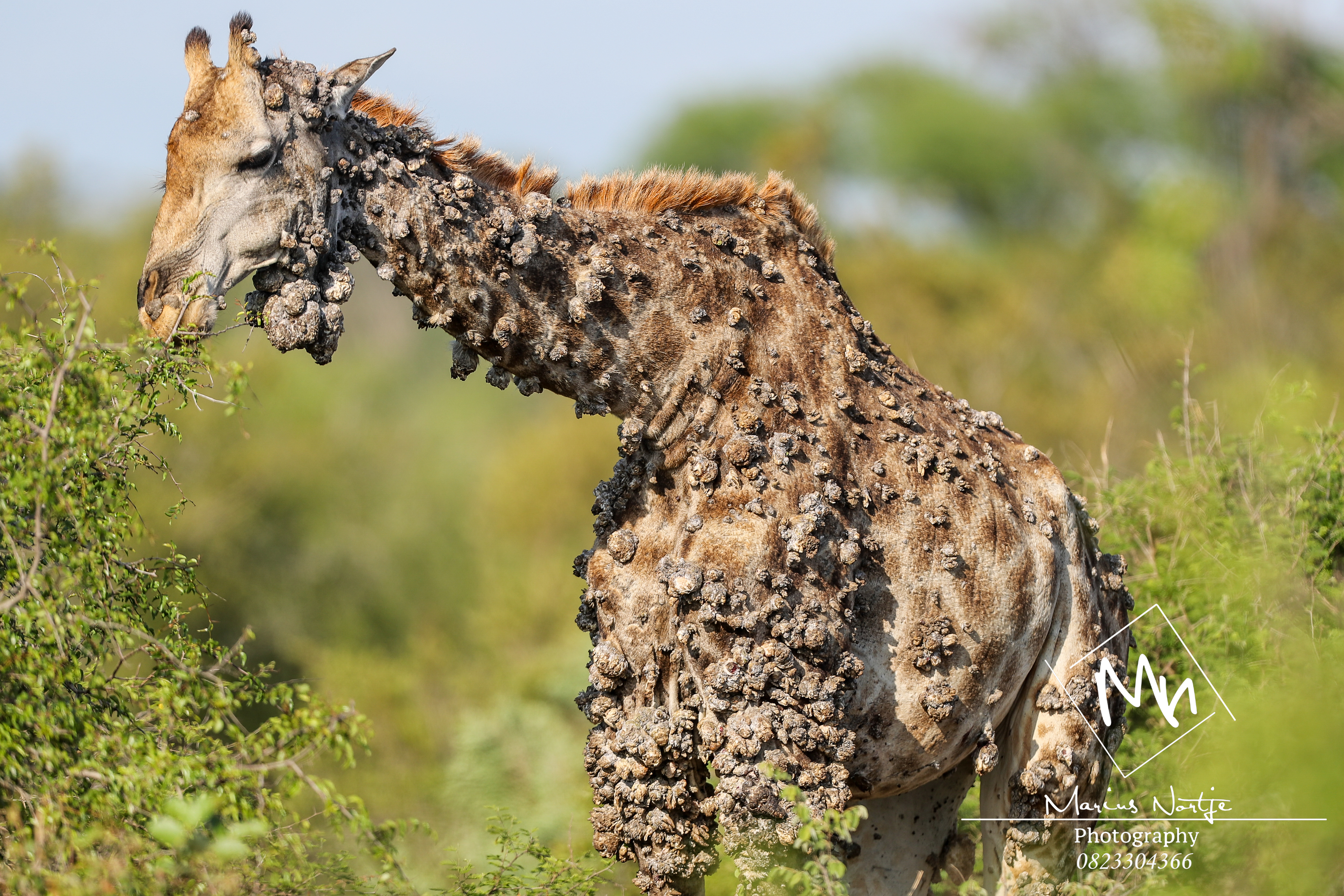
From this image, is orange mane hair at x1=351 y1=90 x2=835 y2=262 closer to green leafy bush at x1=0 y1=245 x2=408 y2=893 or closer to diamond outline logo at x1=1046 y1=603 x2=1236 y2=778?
green leafy bush at x1=0 y1=245 x2=408 y2=893

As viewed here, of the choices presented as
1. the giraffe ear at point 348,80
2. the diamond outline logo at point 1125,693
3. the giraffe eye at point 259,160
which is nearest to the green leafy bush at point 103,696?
the giraffe eye at point 259,160

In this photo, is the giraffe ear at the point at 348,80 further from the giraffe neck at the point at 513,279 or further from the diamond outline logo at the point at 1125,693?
the diamond outline logo at the point at 1125,693

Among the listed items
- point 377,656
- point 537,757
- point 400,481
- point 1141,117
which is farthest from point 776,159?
point 1141,117

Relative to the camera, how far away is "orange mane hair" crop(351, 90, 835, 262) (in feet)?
17.1

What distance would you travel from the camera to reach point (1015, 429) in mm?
25344

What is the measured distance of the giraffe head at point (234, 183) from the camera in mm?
4742

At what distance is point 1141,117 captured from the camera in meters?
56.1

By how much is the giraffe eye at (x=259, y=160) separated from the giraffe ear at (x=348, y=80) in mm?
288

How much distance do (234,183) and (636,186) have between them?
164 cm

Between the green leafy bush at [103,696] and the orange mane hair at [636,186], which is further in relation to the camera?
the orange mane hair at [636,186]

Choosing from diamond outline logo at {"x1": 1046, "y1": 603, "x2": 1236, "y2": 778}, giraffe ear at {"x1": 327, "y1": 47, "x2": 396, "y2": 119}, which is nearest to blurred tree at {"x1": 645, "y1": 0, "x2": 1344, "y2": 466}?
diamond outline logo at {"x1": 1046, "y1": 603, "x2": 1236, "y2": 778}

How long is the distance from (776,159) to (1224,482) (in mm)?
29026

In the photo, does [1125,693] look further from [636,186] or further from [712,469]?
[636,186]

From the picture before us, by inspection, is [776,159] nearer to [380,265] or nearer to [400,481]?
[400,481]
